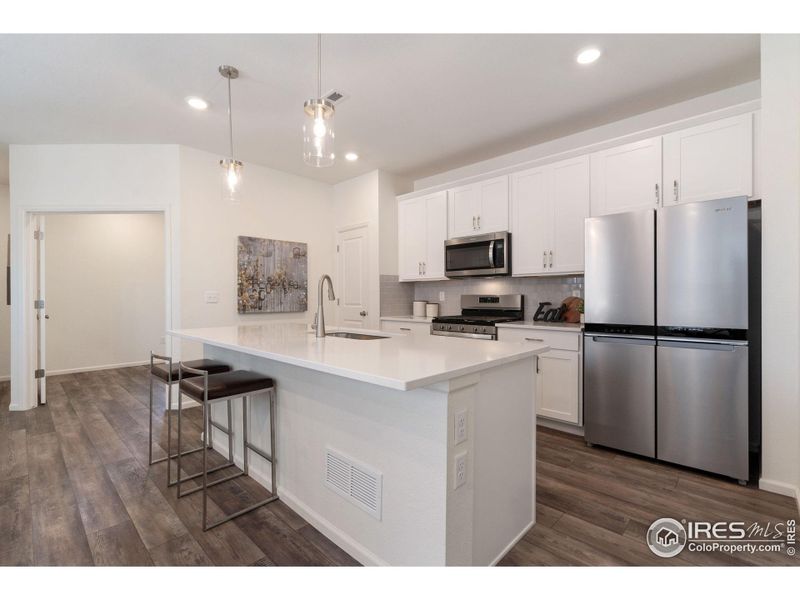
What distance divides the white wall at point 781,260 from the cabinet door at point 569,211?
1.16 metres

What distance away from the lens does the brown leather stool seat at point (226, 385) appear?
194 centimetres

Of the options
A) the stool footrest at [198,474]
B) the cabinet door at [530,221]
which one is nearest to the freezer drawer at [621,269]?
the cabinet door at [530,221]

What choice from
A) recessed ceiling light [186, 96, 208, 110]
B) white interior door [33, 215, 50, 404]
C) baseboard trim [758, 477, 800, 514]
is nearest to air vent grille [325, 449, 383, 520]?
baseboard trim [758, 477, 800, 514]

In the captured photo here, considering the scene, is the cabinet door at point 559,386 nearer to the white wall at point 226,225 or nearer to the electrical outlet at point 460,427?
the electrical outlet at point 460,427

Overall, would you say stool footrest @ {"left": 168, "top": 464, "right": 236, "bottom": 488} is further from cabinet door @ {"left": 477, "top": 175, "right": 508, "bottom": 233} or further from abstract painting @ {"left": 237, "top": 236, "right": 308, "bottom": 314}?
cabinet door @ {"left": 477, "top": 175, "right": 508, "bottom": 233}

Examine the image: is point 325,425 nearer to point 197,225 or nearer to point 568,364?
point 568,364

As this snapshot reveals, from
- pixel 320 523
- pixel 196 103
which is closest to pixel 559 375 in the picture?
pixel 320 523

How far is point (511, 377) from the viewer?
1699 millimetres

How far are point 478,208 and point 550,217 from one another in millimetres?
799

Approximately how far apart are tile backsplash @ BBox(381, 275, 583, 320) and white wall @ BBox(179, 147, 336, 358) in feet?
3.58

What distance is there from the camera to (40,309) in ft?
13.1

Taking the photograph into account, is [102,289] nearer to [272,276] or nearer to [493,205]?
[272,276]

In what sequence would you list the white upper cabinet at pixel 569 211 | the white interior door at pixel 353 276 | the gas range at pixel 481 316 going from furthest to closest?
the white interior door at pixel 353 276 < the gas range at pixel 481 316 < the white upper cabinet at pixel 569 211
